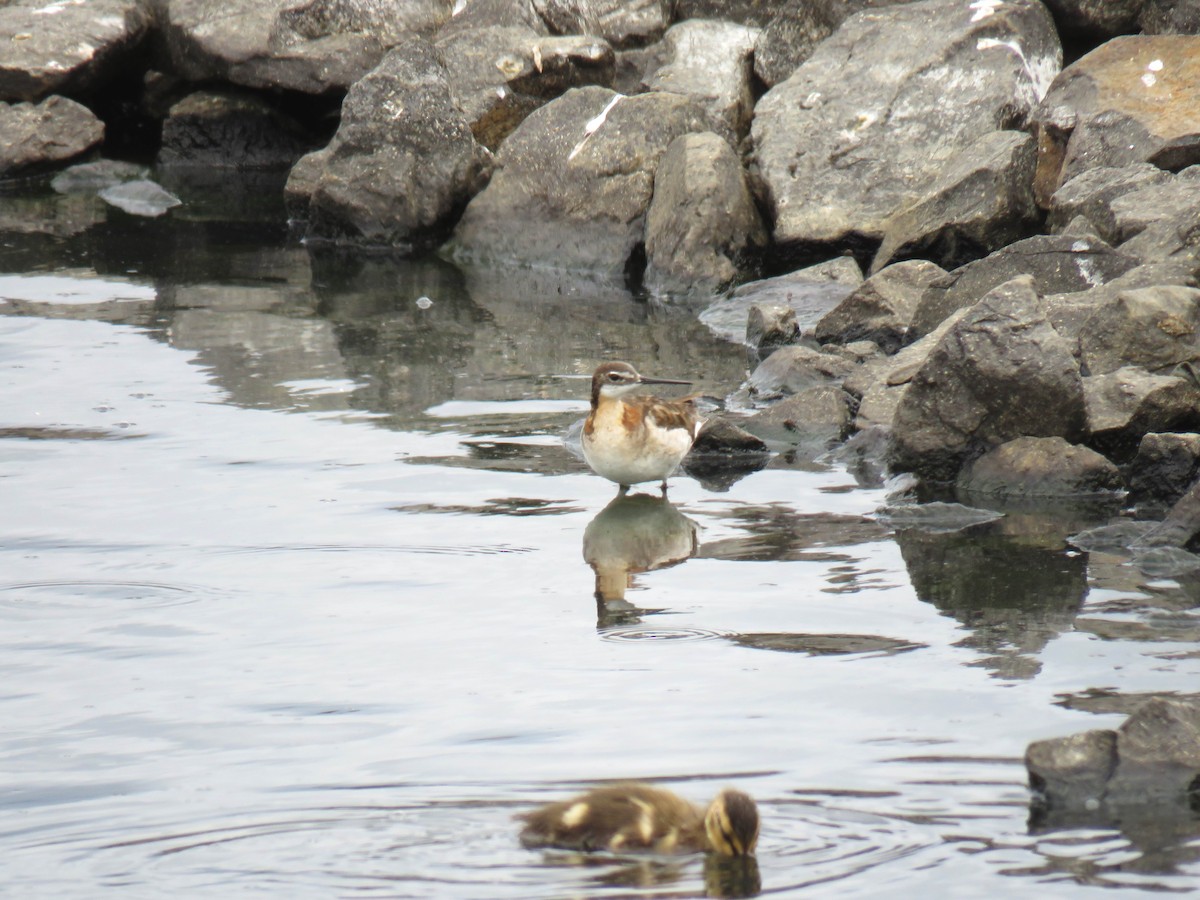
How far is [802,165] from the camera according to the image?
1762 cm

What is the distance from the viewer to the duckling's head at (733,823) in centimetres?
519

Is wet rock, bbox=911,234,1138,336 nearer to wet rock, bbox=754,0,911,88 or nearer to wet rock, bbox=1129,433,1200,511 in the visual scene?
wet rock, bbox=1129,433,1200,511

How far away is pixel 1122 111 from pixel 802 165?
10.9 ft

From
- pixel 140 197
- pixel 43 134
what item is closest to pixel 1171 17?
pixel 140 197

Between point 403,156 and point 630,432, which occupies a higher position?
point 403,156

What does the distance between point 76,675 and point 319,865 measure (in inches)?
97.7

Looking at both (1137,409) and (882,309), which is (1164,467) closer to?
(1137,409)

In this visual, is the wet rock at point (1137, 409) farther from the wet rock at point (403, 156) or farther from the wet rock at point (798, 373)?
the wet rock at point (403, 156)

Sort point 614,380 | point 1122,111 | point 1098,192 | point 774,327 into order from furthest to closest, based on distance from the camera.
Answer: point 1122,111, point 774,327, point 1098,192, point 614,380

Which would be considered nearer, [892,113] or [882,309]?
[882,309]

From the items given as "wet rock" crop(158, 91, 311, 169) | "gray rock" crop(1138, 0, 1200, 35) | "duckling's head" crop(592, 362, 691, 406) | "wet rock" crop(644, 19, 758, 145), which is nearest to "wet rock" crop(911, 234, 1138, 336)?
"duckling's head" crop(592, 362, 691, 406)

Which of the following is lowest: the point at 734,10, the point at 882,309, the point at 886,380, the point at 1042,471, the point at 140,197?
the point at 1042,471

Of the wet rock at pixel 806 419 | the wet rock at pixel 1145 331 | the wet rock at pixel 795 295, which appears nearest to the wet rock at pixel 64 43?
the wet rock at pixel 795 295

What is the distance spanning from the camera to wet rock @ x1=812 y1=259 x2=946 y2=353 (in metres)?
13.9
